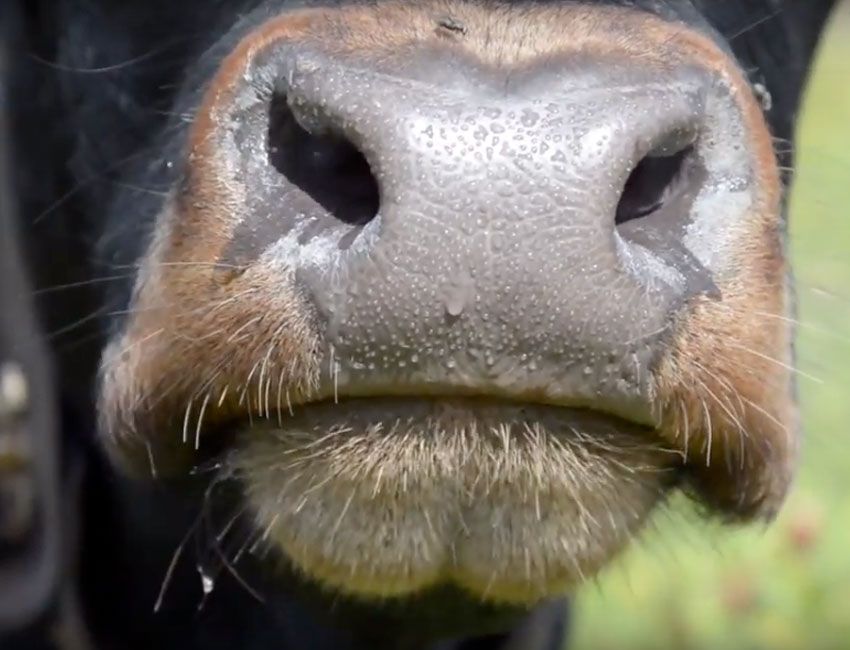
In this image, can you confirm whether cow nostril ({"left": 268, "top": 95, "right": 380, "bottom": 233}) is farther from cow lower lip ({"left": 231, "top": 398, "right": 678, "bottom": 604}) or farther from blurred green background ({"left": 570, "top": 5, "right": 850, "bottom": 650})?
blurred green background ({"left": 570, "top": 5, "right": 850, "bottom": 650})

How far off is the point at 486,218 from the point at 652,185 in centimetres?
17

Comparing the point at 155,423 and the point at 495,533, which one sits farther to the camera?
the point at 155,423

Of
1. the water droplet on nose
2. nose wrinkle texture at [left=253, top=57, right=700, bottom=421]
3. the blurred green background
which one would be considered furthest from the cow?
the blurred green background

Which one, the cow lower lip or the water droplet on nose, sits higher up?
the cow lower lip

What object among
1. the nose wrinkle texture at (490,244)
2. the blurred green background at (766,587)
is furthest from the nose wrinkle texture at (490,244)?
the blurred green background at (766,587)

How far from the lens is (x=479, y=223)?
1.07 m

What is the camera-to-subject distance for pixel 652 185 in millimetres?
1168

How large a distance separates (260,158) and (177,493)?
57 centimetres

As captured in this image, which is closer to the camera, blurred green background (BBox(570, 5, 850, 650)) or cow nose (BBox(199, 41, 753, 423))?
cow nose (BBox(199, 41, 753, 423))

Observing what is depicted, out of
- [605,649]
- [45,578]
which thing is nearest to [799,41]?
[45,578]

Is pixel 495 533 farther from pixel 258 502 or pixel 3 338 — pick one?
pixel 3 338

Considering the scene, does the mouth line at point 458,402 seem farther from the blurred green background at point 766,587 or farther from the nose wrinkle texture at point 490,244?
the blurred green background at point 766,587

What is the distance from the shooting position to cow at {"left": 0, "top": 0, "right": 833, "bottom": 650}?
3.53 feet

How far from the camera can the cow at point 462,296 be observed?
1076mm
